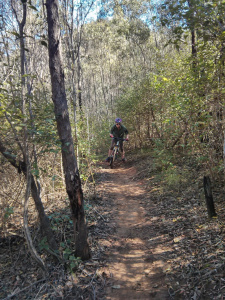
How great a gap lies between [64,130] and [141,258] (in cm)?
230

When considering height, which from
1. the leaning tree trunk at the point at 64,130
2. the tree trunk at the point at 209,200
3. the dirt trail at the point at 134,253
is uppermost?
the leaning tree trunk at the point at 64,130

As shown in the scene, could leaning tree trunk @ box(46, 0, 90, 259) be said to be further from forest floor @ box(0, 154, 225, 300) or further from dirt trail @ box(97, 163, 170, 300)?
dirt trail @ box(97, 163, 170, 300)

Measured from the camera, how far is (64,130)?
9.80ft

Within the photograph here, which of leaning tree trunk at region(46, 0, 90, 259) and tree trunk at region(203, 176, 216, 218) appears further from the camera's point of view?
tree trunk at region(203, 176, 216, 218)

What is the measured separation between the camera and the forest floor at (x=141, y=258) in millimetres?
2707

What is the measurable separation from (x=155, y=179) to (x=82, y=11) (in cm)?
598

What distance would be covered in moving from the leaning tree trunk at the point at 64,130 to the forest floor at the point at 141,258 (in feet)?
1.47

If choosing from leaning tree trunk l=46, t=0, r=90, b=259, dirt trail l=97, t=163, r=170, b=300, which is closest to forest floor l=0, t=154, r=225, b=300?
dirt trail l=97, t=163, r=170, b=300

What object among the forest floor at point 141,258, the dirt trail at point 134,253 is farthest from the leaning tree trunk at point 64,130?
the dirt trail at point 134,253

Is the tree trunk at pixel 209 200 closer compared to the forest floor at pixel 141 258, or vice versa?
the forest floor at pixel 141 258

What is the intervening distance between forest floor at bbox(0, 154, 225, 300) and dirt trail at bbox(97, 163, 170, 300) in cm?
1

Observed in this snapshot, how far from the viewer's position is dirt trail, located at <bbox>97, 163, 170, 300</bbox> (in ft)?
9.20

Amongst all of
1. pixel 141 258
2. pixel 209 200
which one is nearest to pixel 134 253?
pixel 141 258

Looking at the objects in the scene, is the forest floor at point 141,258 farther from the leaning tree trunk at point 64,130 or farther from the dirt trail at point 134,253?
the leaning tree trunk at point 64,130
